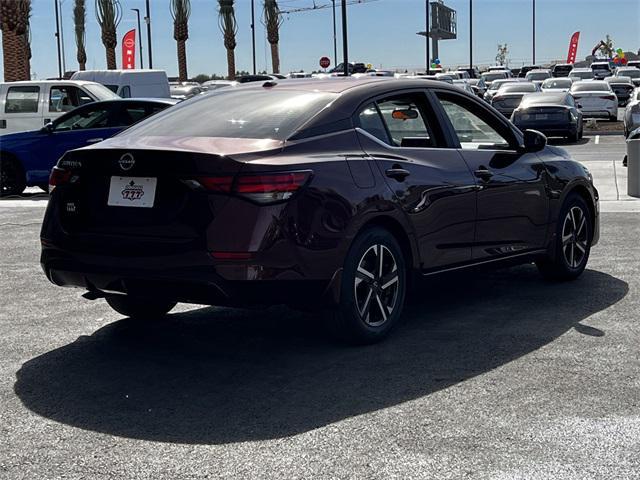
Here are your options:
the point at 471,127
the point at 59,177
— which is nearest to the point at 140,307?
the point at 59,177

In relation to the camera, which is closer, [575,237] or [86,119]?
[575,237]

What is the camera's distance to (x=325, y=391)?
17.6ft

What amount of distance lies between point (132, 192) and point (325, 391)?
1468 mm

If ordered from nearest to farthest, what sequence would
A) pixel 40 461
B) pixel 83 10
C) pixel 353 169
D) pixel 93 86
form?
pixel 40 461, pixel 353 169, pixel 93 86, pixel 83 10

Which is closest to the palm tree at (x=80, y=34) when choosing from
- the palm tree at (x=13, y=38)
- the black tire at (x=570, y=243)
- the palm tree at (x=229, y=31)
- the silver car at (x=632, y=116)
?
the palm tree at (x=229, y=31)

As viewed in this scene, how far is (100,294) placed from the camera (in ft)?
20.1

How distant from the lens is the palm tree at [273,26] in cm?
8312

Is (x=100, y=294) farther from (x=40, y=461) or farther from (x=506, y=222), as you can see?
(x=506, y=222)

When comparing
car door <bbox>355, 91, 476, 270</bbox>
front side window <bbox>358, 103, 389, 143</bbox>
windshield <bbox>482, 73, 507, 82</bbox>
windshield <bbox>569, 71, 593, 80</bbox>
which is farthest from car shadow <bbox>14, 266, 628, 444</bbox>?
windshield <bbox>482, 73, 507, 82</bbox>

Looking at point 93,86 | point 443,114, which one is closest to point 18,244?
point 443,114

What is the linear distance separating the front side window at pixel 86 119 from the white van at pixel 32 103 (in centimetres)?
274

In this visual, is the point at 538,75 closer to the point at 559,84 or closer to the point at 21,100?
the point at 559,84

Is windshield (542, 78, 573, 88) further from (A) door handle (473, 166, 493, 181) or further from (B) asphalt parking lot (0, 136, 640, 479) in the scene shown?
(A) door handle (473, 166, 493, 181)

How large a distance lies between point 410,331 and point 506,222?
1.27 metres
